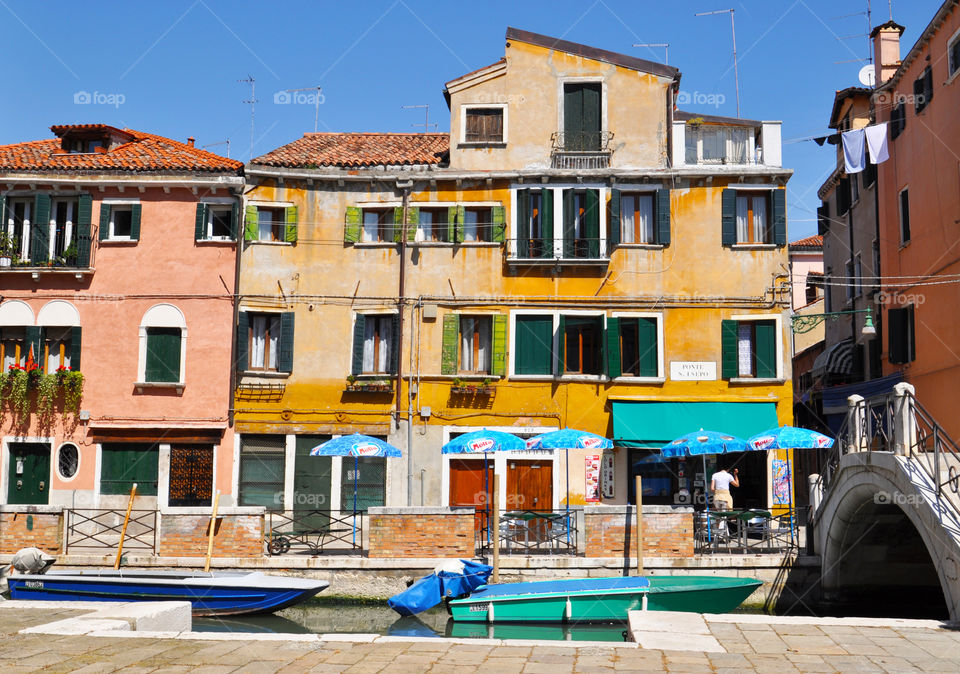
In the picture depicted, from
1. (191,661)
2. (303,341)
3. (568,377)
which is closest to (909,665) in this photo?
(191,661)

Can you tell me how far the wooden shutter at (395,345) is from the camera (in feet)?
76.2

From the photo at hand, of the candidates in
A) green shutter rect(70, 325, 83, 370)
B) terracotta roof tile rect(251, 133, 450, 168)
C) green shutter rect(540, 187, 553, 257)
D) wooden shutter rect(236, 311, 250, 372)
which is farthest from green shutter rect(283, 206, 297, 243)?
green shutter rect(540, 187, 553, 257)

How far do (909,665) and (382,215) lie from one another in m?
17.2

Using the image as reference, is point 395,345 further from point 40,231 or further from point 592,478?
point 40,231

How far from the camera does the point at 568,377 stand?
23.1m

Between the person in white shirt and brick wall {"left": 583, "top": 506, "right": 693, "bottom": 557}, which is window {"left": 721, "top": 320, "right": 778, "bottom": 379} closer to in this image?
the person in white shirt

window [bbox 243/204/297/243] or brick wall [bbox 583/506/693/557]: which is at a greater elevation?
window [bbox 243/204/297/243]

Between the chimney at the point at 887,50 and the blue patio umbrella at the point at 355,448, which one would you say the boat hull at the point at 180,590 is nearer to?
the blue patio umbrella at the point at 355,448

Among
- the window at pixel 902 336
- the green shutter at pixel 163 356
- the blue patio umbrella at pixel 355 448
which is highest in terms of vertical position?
the window at pixel 902 336

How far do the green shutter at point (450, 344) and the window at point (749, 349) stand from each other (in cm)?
638

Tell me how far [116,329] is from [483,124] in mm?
10383

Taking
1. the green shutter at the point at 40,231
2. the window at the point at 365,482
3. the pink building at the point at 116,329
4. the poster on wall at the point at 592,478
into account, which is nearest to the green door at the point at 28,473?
the pink building at the point at 116,329

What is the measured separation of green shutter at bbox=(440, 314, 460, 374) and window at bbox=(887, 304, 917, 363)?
11.5m

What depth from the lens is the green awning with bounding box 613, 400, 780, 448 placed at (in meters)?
22.3
